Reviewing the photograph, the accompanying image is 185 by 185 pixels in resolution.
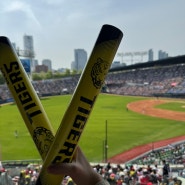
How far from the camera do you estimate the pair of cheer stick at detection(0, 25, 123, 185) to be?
1776 mm

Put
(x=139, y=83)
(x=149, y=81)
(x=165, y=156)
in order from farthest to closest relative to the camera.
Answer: (x=139, y=83) < (x=149, y=81) < (x=165, y=156)

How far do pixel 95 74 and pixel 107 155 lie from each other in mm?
17773

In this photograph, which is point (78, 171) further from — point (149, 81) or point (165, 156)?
point (149, 81)

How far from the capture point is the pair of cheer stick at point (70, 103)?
178cm

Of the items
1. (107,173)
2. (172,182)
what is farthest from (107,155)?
(172,182)

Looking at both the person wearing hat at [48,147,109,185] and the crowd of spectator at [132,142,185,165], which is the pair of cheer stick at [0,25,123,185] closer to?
the person wearing hat at [48,147,109,185]

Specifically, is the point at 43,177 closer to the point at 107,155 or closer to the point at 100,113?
the point at 107,155

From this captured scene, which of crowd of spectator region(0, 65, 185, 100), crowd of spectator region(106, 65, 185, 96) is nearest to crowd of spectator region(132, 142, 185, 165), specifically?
crowd of spectator region(0, 65, 185, 100)

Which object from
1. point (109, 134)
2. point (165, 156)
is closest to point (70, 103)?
point (165, 156)

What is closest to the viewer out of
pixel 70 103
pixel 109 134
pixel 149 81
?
pixel 70 103

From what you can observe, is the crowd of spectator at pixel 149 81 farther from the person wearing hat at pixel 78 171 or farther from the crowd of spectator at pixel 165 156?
the person wearing hat at pixel 78 171

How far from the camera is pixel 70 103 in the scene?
185 cm

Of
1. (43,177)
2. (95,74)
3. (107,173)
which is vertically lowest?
(107,173)

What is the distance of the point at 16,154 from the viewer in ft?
64.8
